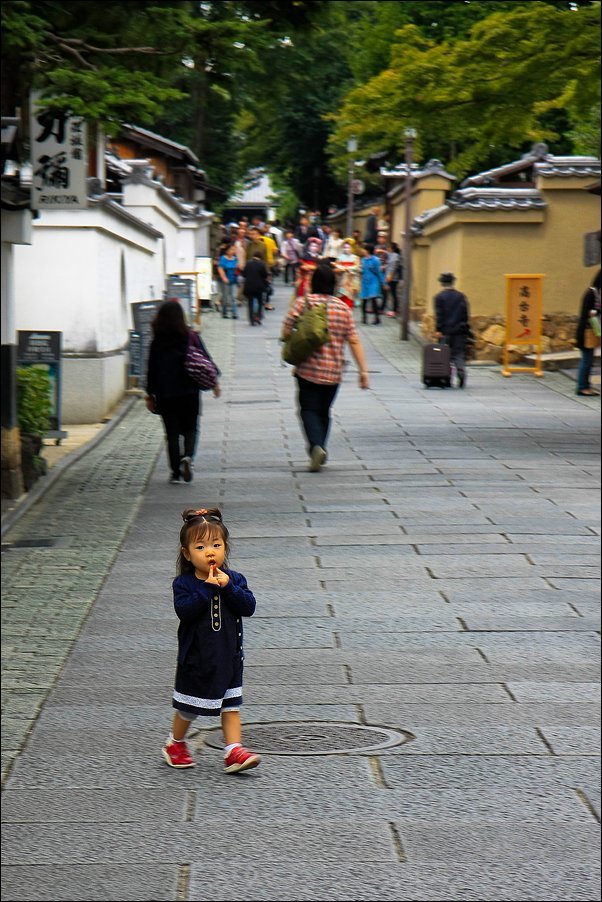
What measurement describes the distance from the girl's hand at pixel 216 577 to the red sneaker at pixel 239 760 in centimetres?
15

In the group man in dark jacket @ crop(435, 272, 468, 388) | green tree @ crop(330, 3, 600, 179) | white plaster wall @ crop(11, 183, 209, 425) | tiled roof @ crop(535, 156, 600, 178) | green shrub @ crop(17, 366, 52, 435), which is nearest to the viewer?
white plaster wall @ crop(11, 183, 209, 425)

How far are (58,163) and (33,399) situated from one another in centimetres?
865

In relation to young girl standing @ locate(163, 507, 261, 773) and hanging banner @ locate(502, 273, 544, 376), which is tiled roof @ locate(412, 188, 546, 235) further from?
young girl standing @ locate(163, 507, 261, 773)

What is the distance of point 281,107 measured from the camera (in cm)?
304

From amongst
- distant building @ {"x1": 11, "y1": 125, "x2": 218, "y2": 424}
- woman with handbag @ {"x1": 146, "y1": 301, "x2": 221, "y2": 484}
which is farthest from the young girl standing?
distant building @ {"x1": 11, "y1": 125, "x2": 218, "y2": 424}

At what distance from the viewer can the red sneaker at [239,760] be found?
949 millimetres

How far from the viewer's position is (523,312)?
31047 millimetres

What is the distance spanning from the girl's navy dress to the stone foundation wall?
34.8 m

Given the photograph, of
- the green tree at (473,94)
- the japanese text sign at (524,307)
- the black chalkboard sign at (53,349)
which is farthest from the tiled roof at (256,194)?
the japanese text sign at (524,307)

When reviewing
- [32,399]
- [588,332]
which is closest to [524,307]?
[588,332]

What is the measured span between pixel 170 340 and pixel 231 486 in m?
0.62

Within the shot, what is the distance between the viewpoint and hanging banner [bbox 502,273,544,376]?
29297 millimetres

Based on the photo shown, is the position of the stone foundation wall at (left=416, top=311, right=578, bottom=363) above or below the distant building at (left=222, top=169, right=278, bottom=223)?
below

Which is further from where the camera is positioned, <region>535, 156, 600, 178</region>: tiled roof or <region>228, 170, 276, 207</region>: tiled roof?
<region>535, 156, 600, 178</region>: tiled roof
